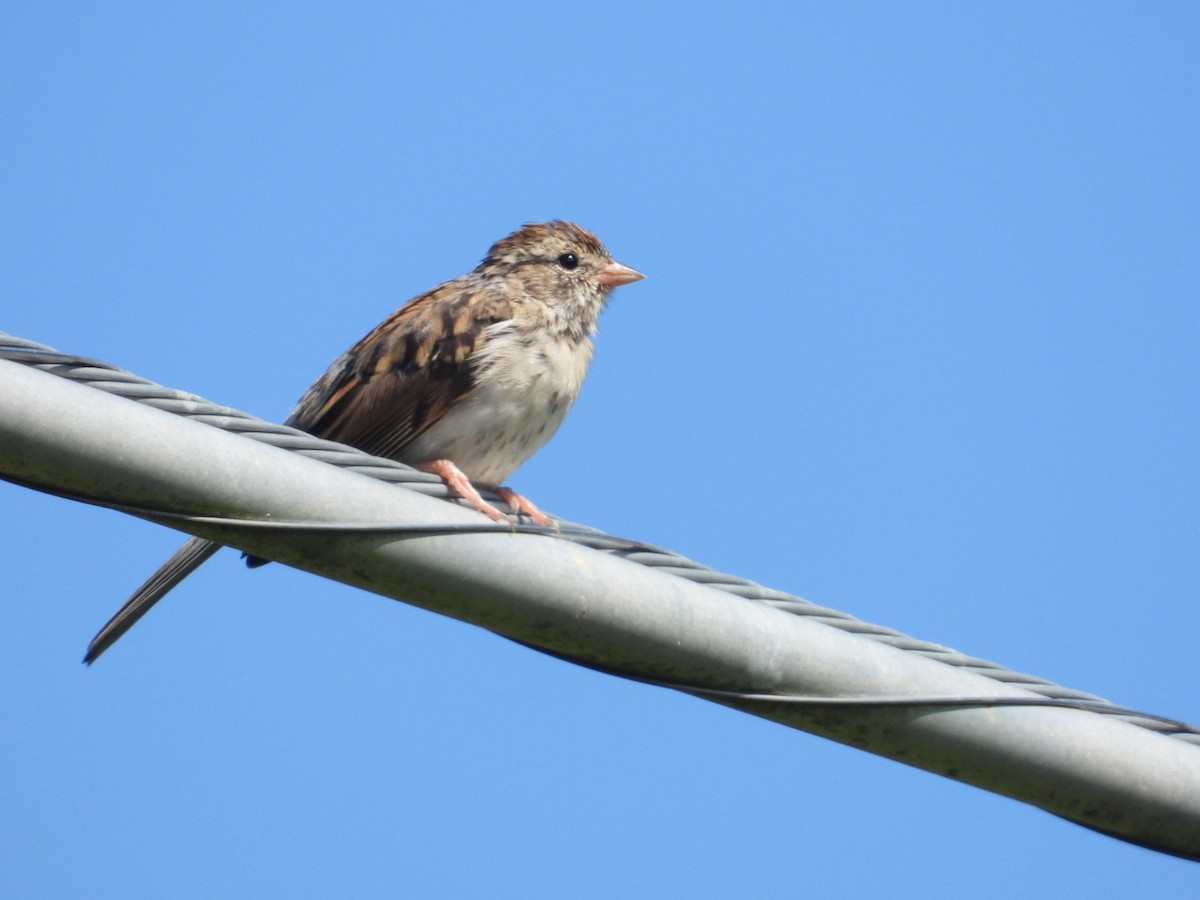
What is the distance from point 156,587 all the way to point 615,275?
10.7ft

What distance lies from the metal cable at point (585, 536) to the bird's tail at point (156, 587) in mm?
1293

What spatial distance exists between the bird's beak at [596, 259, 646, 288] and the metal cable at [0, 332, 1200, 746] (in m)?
3.87

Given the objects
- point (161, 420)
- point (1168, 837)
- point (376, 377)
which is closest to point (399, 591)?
point (161, 420)

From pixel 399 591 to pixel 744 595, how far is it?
718 millimetres

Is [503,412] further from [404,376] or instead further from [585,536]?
[585,536]

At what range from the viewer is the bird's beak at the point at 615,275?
723 cm

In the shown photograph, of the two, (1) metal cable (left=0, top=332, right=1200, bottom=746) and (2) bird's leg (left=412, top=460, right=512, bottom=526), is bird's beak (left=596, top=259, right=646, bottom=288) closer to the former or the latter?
(2) bird's leg (left=412, top=460, right=512, bottom=526)

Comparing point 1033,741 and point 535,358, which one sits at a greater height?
point 535,358

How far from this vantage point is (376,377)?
6.16m

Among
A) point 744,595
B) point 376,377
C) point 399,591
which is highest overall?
point 376,377

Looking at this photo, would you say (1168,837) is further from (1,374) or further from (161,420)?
(1,374)

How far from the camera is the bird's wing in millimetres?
6039

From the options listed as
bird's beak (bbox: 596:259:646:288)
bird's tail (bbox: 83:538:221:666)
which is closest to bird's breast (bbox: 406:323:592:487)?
bird's beak (bbox: 596:259:646:288)

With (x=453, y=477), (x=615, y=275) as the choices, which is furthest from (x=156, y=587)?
(x=615, y=275)
